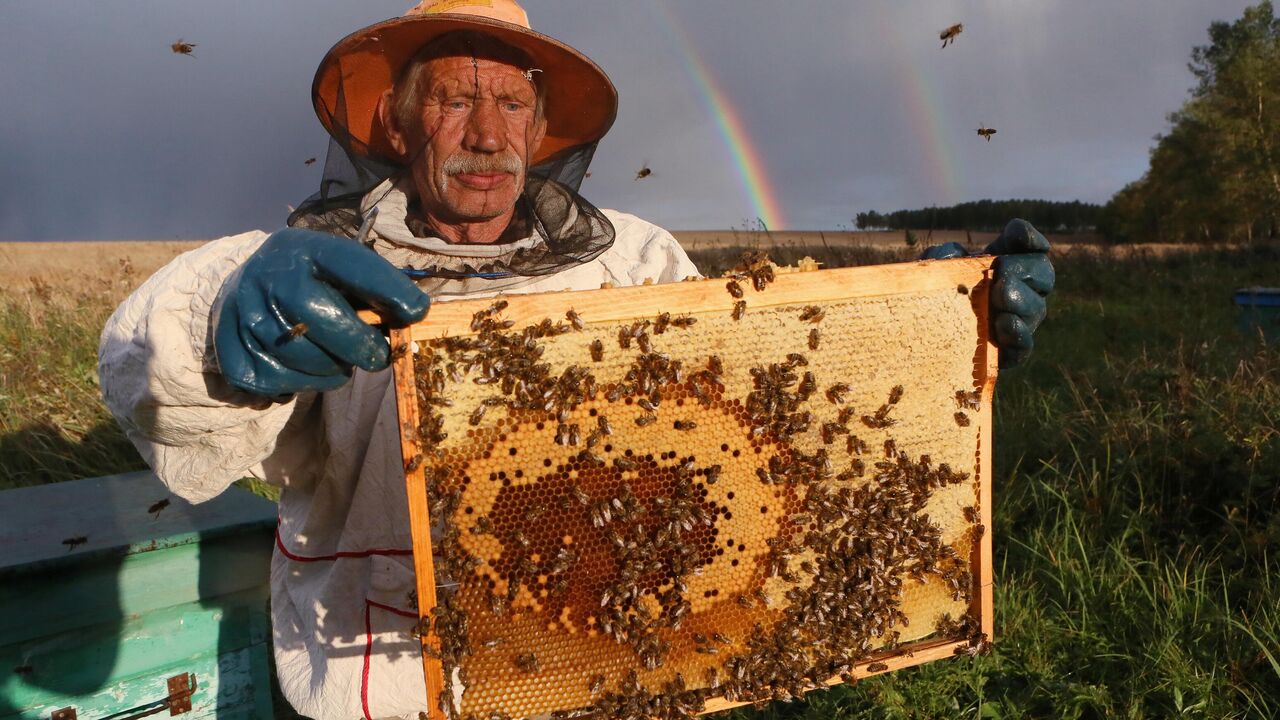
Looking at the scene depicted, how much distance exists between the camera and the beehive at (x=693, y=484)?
7.82 feet

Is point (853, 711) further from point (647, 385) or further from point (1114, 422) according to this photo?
point (1114, 422)

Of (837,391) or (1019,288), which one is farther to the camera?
(1019,288)

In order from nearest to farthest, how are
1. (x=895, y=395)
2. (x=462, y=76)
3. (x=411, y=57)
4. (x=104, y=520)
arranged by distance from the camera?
1. (x=895, y=395)
2. (x=462, y=76)
3. (x=411, y=57)
4. (x=104, y=520)

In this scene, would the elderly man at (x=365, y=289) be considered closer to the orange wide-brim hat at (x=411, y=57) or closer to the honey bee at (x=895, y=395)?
the orange wide-brim hat at (x=411, y=57)

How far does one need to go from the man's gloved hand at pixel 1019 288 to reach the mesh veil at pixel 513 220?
5.62 ft

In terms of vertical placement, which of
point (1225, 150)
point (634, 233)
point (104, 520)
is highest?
point (1225, 150)

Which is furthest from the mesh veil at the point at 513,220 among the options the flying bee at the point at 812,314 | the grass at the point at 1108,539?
the grass at the point at 1108,539

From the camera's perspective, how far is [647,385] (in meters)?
2.52

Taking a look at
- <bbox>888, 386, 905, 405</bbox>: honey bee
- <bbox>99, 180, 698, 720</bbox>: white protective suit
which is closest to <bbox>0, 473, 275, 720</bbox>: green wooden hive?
<bbox>99, 180, 698, 720</bbox>: white protective suit

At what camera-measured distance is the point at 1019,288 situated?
2.87 meters

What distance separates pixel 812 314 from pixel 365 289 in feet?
4.90

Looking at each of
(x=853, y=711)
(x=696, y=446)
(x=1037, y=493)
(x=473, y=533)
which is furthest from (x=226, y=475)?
(x=1037, y=493)

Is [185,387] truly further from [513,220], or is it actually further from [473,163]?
[513,220]

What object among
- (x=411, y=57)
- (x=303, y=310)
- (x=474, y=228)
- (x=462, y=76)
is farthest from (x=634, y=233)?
(x=303, y=310)
